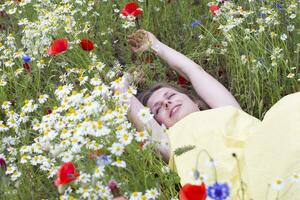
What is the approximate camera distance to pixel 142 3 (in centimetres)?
369

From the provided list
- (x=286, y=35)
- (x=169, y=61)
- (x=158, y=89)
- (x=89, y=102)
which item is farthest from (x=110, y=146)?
(x=286, y=35)

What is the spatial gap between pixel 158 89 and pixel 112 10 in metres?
1.13

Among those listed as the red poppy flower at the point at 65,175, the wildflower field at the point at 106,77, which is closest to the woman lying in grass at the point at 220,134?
the wildflower field at the point at 106,77

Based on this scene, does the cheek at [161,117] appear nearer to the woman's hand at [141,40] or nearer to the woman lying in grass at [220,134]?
the woman lying in grass at [220,134]

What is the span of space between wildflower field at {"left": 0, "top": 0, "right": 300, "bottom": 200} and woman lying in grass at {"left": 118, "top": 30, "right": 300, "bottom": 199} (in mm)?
104

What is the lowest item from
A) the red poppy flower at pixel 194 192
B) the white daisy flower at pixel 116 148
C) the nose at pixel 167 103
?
the nose at pixel 167 103

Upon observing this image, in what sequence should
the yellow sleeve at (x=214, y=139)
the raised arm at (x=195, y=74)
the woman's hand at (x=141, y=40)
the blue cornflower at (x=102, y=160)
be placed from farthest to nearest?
the woman's hand at (x=141, y=40), the raised arm at (x=195, y=74), the yellow sleeve at (x=214, y=139), the blue cornflower at (x=102, y=160)

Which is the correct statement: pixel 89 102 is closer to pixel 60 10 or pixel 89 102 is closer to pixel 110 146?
pixel 110 146

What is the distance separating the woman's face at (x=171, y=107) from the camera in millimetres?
2750

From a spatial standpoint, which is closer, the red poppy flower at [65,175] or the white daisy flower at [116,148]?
the red poppy flower at [65,175]

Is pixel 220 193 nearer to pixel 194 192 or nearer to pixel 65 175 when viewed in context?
pixel 194 192

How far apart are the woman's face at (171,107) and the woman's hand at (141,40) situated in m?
0.42

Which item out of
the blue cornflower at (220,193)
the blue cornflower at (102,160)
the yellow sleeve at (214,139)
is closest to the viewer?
the blue cornflower at (220,193)

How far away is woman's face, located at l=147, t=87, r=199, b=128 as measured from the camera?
2750 mm
